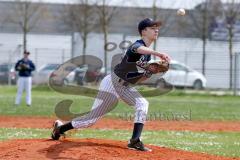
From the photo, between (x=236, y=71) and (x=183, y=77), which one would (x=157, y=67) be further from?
(x=236, y=71)

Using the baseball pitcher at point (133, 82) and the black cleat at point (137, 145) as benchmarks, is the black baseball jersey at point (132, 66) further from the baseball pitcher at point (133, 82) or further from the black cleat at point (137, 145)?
the black cleat at point (137, 145)

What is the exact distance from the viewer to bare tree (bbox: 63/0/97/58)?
4244 cm

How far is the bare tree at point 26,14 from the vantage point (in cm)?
4506

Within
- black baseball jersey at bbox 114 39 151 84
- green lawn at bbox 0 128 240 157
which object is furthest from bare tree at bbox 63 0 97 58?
black baseball jersey at bbox 114 39 151 84

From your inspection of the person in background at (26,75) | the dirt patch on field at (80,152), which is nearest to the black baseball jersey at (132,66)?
the dirt patch on field at (80,152)

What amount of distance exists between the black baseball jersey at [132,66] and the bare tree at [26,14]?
3523 centimetres

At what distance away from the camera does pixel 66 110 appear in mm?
16906

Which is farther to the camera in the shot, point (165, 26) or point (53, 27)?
point (53, 27)

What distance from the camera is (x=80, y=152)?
826 centimetres

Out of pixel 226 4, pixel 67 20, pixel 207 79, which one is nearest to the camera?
pixel 207 79

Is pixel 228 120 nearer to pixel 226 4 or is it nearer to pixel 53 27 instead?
pixel 226 4

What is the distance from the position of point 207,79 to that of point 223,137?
26.9 meters

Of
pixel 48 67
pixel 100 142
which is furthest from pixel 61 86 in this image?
pixel 100 142

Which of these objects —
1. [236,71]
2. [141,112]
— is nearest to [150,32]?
[141,112]
